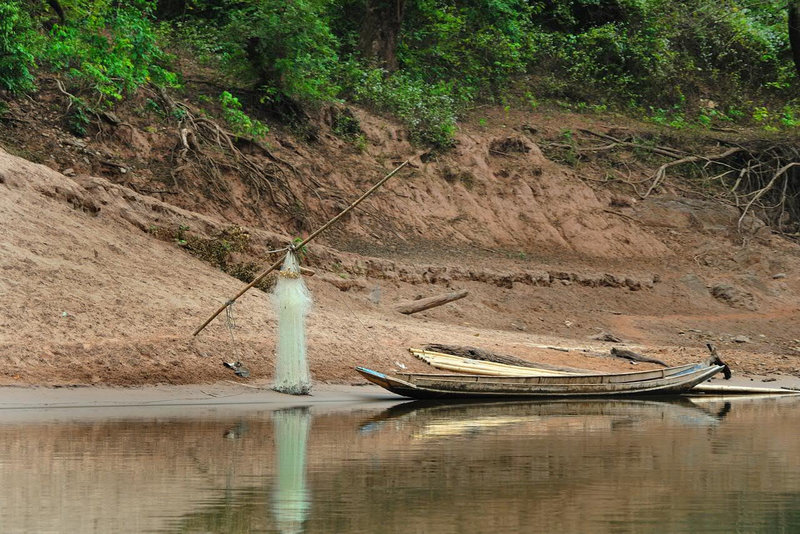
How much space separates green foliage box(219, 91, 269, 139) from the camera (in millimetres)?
22766

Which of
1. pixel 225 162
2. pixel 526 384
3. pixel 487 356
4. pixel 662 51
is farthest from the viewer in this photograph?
pixel 662 51

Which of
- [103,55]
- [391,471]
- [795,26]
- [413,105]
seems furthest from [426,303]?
[795,26]

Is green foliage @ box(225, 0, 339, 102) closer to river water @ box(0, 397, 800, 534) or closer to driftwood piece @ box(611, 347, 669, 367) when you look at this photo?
driftwood piece @ box(611, 347, 669, 367)

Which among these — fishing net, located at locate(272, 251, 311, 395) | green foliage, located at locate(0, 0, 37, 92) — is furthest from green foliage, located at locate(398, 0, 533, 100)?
fishing net, located at locate(272, 251, 311, 395)

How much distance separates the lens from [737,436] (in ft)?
39.1

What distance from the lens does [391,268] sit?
818 inches

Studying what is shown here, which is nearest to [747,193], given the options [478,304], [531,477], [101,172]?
[478,304]

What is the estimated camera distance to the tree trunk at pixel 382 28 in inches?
1125

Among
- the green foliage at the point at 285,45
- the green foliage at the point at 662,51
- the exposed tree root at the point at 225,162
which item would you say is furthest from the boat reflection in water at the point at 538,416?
the green foliage at the point at 662,51

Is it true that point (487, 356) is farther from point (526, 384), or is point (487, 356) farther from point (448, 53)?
point (448, 53)

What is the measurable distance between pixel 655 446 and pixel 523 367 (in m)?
4.86

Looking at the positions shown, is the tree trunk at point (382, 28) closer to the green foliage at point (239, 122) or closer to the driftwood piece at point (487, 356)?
the green foliage at point (239, 122)

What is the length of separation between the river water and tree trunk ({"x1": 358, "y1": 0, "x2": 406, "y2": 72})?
16381mm

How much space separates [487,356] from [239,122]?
365 inches
